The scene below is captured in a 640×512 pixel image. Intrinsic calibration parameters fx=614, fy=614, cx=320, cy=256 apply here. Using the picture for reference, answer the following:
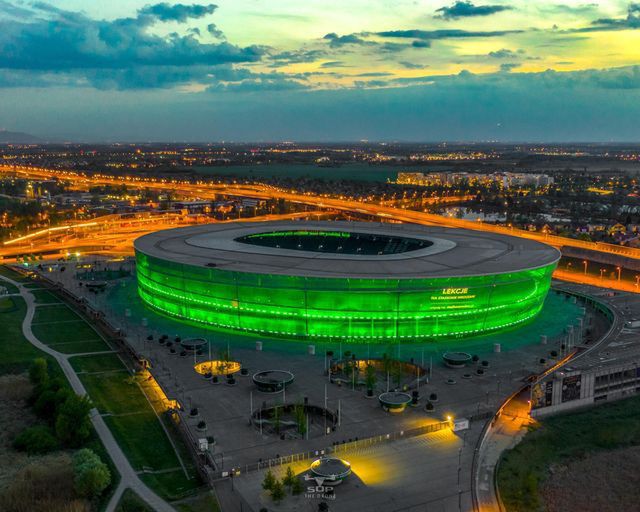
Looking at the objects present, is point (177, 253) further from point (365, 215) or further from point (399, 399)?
point (365, 215)

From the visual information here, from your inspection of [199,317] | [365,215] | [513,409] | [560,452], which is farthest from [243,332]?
[365,215]

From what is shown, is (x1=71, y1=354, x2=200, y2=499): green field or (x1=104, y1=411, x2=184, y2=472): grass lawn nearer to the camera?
(x1=71, y1=354, x2=200, y2=499): green field

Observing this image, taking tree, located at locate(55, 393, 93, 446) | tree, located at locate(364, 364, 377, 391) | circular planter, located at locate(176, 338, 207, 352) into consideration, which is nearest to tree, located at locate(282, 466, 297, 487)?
tree, located at locate(55, 393, 93, 446)

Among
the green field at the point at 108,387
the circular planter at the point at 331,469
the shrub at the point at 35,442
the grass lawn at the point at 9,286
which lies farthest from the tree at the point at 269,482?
the grass lawn at the point at 9,286

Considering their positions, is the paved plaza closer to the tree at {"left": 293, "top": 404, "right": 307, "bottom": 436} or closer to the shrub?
the tree at {"left": 293, "top": 404, "right": 307, "bottom": 436}

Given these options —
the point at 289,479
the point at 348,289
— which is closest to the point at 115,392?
the point at 289,479

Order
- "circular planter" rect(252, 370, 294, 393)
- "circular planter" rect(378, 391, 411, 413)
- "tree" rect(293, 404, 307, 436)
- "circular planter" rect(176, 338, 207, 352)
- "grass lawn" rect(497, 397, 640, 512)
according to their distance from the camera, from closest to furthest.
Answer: "grass lawn" rect(497, 397, 640, 512), "tree" rect(293, 404, 307, 436), "circular planter" rect(378, 391, 411, 413), "circular planter" rect(252, 370, 294, 393), "circular planter" rect(176, 338, 207, 352)

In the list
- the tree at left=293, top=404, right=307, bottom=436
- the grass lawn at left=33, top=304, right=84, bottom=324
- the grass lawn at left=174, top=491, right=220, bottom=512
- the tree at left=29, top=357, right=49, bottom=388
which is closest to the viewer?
the grass lawn at left=174, top=491, right=220, bottom=512
